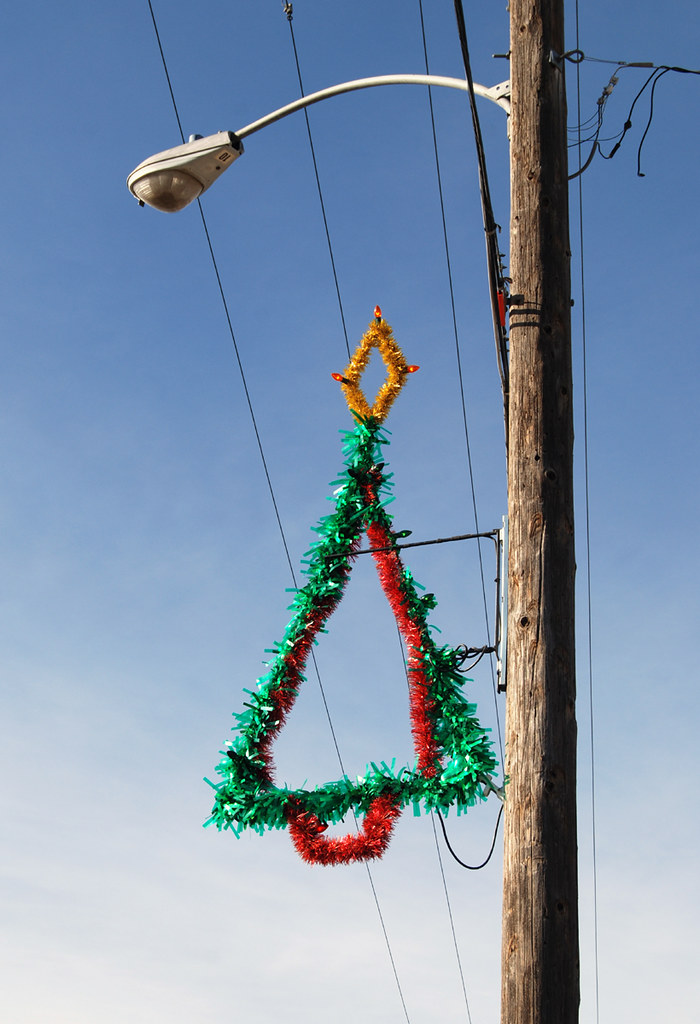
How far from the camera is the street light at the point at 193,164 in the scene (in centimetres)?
604

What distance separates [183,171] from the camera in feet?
19.9

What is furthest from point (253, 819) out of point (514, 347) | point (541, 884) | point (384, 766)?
point (514, 347)

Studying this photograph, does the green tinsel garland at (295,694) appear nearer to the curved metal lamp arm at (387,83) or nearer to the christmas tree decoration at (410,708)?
the christmas tree decoration at (410,708)

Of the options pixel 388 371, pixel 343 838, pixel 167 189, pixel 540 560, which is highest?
pixel 167 189

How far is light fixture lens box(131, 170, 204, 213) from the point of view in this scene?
6082mm

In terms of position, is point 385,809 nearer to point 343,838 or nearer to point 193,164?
point 343,838

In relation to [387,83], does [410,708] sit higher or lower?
lower

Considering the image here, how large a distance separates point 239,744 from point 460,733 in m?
1.17

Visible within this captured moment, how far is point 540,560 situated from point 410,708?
1063 millimetres

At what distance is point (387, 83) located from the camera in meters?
6.04

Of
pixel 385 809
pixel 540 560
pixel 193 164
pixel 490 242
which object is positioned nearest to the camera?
pixel 540 560

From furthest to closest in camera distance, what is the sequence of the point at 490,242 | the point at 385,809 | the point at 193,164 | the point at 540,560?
the point at 193,164 < the point at 490,242 < the point at 385,809 < the point at 540,560

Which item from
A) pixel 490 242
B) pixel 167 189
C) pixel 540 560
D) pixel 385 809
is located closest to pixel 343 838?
pixel 385 809

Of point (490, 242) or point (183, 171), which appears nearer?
point (490, 242)
